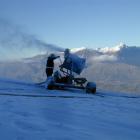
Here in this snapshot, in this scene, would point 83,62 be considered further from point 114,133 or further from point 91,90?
point 114,133

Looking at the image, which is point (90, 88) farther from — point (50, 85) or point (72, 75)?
point (50, 85)

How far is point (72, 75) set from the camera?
28.6 meters

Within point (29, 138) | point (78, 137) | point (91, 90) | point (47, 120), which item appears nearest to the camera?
point (29, 138)

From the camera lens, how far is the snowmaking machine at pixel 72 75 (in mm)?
27688

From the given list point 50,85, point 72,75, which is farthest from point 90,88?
point 50,85

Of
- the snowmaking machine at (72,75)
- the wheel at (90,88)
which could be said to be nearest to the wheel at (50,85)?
the snowmaking machine at (72,75)

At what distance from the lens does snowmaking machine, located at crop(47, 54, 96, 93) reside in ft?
90.8

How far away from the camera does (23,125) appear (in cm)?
878

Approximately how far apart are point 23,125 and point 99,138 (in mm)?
1686

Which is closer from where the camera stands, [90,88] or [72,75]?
[90,88]

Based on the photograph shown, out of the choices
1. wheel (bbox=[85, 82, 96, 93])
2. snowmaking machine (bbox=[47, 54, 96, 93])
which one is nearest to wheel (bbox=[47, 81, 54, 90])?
snowmaking machine (bbox=[47, 54, 96, 93])

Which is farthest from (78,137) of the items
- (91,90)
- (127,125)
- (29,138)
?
(91,90)

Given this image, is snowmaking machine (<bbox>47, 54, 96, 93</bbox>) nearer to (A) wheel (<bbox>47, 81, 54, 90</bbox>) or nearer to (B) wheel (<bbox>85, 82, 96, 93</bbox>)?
(B) wheel (<bbox>85, 82, 96, 93</bbox>)

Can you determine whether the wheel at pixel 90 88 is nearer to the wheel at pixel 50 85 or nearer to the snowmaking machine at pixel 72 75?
the snowmaking machine at pixel 72 75
